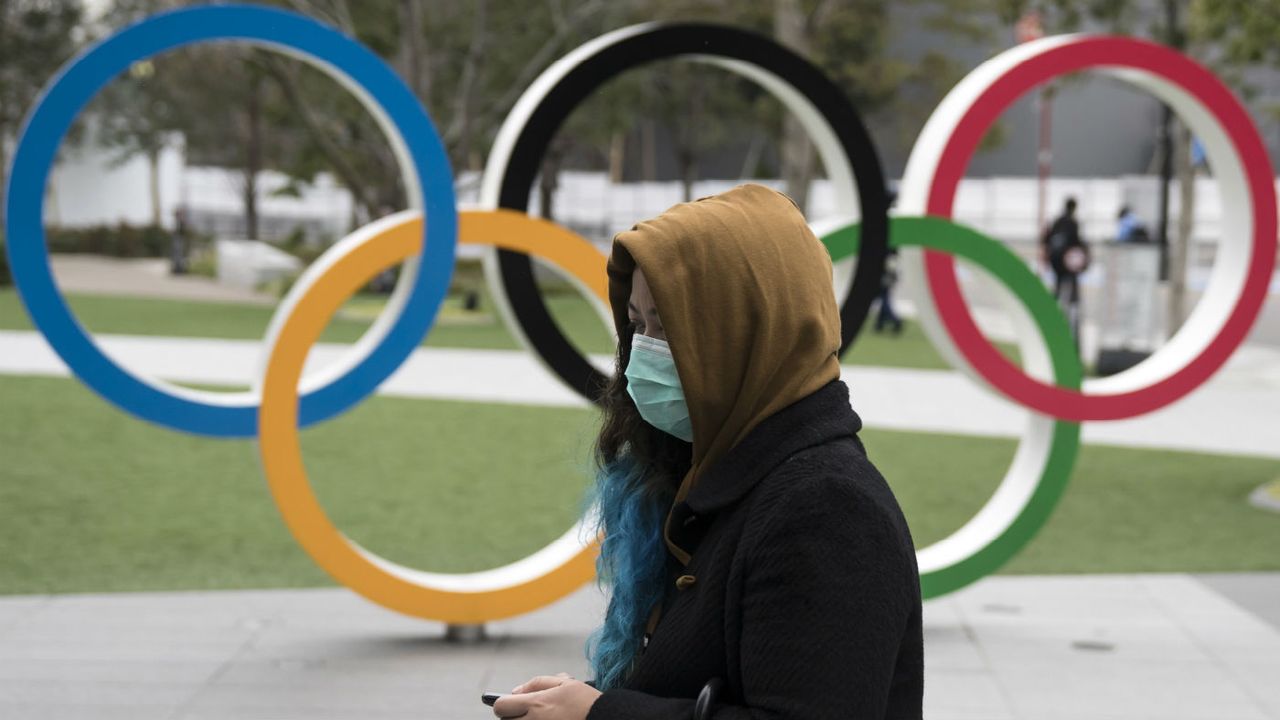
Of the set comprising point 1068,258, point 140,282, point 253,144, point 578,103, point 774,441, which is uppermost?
point 253,144

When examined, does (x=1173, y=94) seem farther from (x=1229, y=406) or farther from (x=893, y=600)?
(x=1229, y=406)

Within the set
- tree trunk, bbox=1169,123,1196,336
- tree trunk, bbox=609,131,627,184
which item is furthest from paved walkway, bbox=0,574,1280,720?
tree trunk, bbox=609,131,627,184

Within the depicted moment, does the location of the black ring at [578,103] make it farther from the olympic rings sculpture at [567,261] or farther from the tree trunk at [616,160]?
the tree trunk at [616,160]

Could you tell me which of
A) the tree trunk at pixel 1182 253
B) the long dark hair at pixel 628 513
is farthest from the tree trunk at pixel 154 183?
the long dark hair at pixel 628 513

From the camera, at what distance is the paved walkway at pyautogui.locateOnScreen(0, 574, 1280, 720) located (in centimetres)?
561

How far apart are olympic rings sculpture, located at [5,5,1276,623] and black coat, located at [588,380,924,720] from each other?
370cm

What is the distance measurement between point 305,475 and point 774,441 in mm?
4414

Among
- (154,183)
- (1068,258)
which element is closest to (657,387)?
(1068,258)

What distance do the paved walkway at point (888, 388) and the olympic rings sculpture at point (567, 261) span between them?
367 centimetres

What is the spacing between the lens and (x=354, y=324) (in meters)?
21.8

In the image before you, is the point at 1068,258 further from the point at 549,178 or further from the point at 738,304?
the point at 549,178

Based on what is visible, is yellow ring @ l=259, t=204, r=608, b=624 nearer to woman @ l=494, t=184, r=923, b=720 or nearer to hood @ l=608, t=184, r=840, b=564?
woman @ l=494, t=184, r=923, b=720

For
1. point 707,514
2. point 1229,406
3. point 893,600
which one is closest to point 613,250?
point 707,514

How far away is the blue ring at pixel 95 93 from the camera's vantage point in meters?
Result: 6.06
